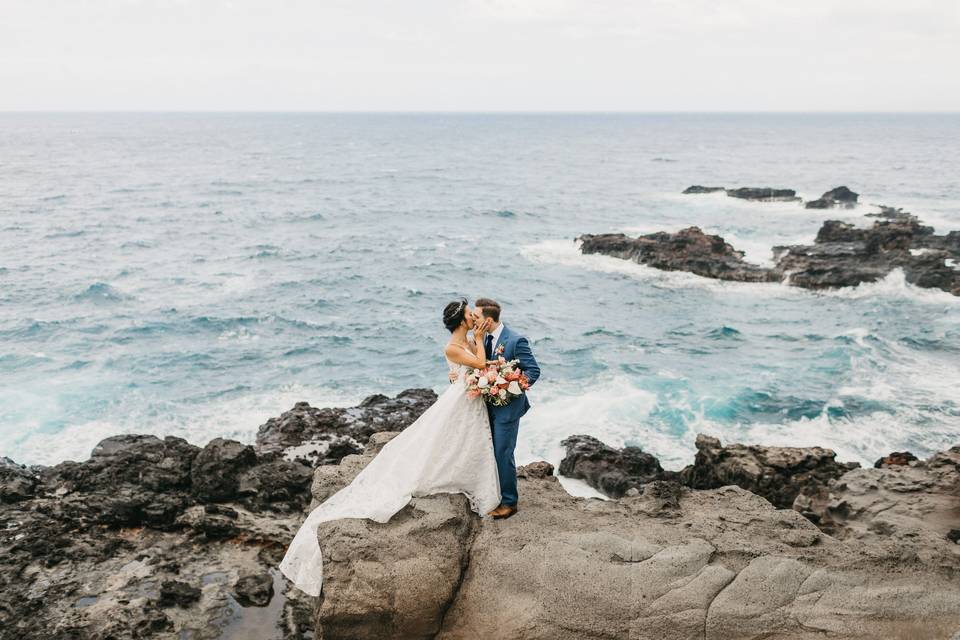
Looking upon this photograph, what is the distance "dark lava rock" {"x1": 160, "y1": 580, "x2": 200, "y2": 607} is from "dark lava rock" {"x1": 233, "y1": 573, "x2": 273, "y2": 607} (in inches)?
20.3

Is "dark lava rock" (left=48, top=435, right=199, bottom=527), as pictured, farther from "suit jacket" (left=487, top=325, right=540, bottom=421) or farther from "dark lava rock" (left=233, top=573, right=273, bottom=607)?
"suit jacket" (left=487, top=325, right=540, bottom=421)

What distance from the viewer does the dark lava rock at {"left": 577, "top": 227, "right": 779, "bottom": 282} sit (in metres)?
38.9

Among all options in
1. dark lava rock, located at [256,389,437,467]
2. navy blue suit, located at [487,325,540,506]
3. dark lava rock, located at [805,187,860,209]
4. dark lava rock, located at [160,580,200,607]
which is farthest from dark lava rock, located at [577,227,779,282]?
dark lava rock, located at [160,580,200,607]

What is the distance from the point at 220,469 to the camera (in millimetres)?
12766

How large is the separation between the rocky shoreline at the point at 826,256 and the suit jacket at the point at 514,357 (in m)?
32.9

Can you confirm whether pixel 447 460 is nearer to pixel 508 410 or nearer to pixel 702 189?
pixel 508 410

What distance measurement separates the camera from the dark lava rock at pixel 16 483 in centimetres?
1234

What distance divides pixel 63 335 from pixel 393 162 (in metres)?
86.5

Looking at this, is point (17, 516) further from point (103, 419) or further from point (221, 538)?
point (103, 419)

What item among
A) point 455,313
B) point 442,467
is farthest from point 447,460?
point 455,313

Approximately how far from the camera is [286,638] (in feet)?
28.2

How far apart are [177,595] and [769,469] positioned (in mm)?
10976

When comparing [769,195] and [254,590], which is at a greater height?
[769,195]

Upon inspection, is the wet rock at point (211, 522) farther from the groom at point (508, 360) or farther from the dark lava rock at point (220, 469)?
the groom at point (508, 360)
